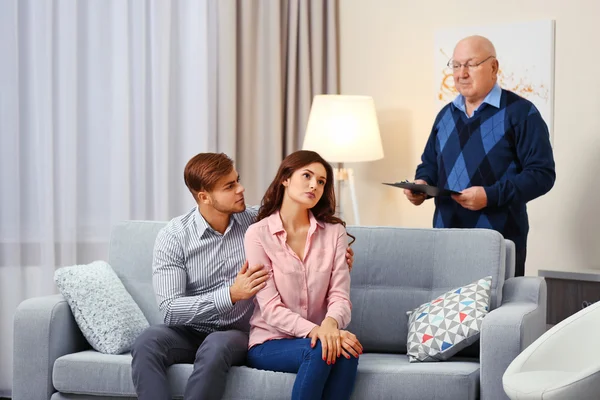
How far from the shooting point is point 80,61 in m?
4.14

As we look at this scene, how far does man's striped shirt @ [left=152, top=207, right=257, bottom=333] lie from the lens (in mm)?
2924

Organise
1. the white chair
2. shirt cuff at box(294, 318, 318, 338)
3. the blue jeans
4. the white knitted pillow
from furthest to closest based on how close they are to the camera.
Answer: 1. the white knitted pillow
2. shirt cuff at box(294, 318, 318, 338)
3. the blue jeans
4. the white chair

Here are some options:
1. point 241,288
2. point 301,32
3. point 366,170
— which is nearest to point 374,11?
point 301,32

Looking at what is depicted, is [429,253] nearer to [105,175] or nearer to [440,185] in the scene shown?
[440,185]

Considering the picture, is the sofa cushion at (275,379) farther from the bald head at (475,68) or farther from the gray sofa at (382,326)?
the bald head at (475,68)

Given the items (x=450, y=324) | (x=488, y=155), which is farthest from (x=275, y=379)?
(x=488, y=155)

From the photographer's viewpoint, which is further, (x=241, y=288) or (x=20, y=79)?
(x=20, y=79)

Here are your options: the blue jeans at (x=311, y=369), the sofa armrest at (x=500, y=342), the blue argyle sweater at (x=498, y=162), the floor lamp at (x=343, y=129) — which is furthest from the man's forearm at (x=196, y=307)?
the floor lamp at (x=343, y=129)

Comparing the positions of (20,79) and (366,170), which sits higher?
(20,79)

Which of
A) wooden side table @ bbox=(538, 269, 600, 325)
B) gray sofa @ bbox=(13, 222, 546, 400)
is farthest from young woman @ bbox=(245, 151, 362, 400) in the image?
wooden side table @ bbox=(538, 269, 600, 325)

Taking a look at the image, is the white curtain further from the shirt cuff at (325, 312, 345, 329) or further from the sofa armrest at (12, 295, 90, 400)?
the shirt cuff at (325, 312, 345, 329)

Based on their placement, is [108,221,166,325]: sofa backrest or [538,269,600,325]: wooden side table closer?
[108,221,166,325]: sofa backrest

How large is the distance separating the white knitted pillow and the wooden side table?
1829 mm

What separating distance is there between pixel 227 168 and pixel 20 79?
1.53 metres
